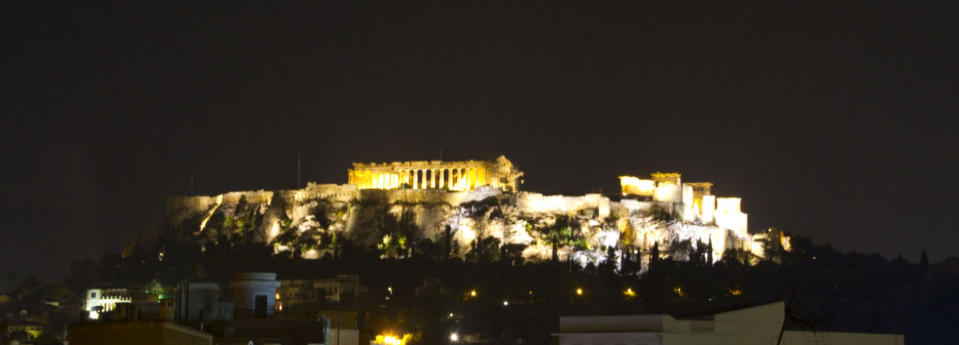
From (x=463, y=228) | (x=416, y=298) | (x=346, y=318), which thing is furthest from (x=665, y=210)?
(x=346, y=318)

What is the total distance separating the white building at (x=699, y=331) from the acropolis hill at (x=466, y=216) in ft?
315

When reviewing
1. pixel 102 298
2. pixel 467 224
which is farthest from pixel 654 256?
pixel 102 298

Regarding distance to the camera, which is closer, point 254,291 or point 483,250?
point 254,291

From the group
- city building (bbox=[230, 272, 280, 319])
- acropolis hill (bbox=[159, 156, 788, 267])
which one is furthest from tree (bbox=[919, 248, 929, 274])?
city building (bbox=[230, 272, 280, 319])

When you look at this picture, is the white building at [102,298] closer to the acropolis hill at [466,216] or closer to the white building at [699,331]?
the acropolis hill at [466,216]

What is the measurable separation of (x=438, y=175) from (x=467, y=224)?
15932 millimetres

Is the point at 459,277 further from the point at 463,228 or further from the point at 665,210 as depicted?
the point at 665,210

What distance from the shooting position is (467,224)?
492ft

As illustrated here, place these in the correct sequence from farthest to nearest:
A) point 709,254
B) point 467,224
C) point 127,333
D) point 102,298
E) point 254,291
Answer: point 467,224, point 709,254, point 102,298, point 254,291, point 127,333

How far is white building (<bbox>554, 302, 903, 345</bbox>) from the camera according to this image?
150 feet

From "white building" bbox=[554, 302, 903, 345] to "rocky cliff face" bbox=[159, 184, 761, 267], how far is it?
316ft

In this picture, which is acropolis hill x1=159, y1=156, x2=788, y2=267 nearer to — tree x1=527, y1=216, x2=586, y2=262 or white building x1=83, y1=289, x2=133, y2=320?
tree x1=527, y1=216, x2=586, y2=262

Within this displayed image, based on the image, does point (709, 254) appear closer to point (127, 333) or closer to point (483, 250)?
point (483, 250)

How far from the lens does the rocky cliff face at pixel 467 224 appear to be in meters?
149
